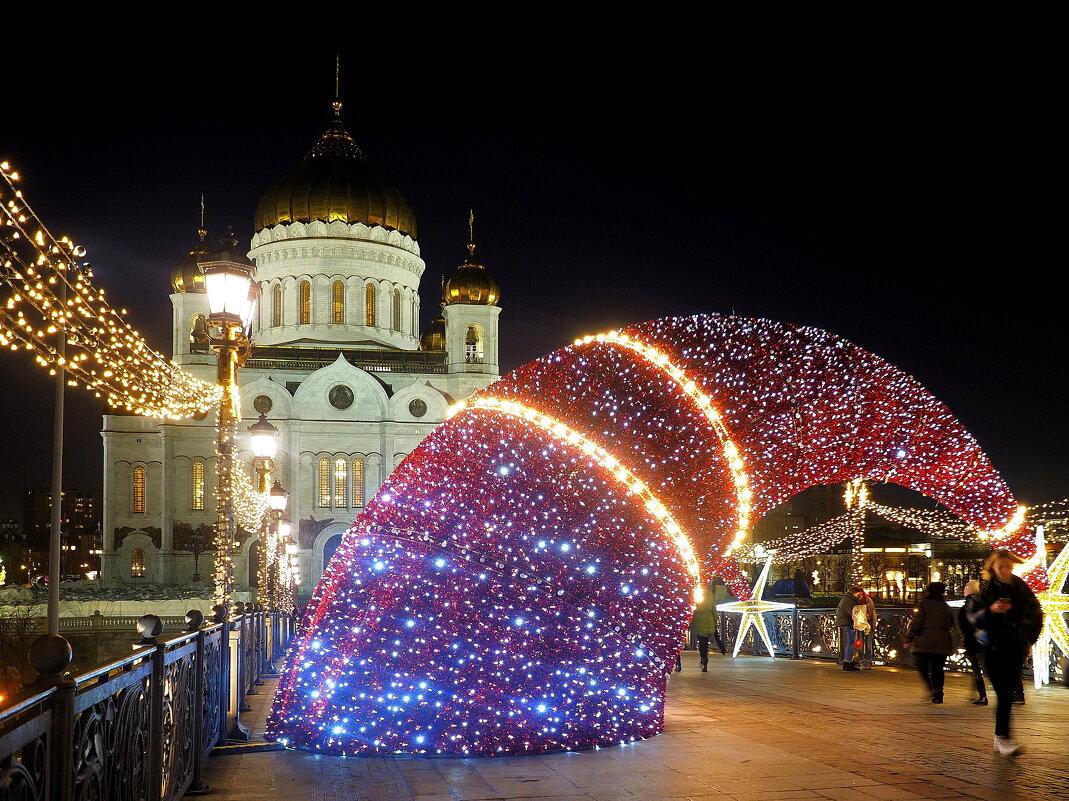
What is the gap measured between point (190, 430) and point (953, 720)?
4933 cm

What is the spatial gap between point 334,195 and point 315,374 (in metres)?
9.72

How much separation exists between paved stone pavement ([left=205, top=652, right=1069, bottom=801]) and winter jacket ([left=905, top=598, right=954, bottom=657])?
0.90 m

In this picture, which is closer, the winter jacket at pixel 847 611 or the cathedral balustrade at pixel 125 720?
the cathedral balustrade at pixel 125 720

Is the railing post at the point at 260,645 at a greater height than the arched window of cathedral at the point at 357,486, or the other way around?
the arched window of cathedral at the point at 357,486

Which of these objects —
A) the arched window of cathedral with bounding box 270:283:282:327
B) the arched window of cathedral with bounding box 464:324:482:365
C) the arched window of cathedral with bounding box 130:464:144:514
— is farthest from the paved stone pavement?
the arched window of cathedral with bounding box 270:283:282:327

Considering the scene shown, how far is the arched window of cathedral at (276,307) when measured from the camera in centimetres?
5853

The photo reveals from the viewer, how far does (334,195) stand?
58.3 m

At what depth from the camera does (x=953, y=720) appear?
9641 mm

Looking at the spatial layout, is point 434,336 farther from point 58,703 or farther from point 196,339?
point 58,703

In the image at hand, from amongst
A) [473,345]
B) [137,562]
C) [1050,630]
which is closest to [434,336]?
[473,345]

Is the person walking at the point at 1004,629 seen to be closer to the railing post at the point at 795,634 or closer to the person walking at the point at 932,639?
the person walking at the point at 932,639

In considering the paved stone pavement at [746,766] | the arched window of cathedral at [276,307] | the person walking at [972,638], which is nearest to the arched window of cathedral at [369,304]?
the arched window of cathedral at [276,307]

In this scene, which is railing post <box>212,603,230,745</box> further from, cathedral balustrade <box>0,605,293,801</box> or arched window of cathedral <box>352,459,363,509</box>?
arched window of cathedral <box>352,459,363,509</box>

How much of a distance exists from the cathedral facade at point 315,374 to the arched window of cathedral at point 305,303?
2.4 inches
